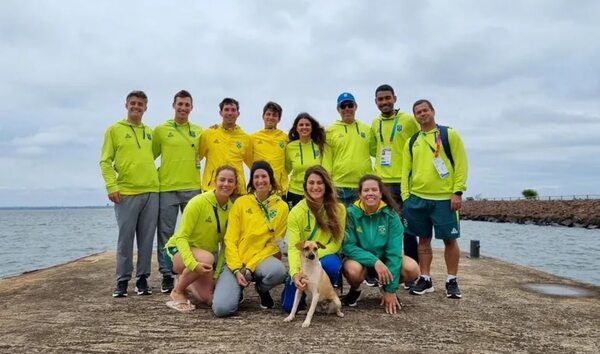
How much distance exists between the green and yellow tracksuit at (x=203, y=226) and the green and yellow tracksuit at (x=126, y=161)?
3.28ft

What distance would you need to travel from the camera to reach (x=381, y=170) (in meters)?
6.52

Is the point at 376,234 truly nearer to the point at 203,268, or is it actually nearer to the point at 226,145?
the point at 203,268

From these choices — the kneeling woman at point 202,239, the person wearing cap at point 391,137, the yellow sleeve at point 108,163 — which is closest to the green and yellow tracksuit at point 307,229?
the kneeling woman at point 202,239

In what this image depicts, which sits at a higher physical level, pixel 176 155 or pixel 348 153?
pixel 348 153

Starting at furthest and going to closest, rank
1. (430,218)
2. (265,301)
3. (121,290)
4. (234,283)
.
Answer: (121,290) < (430,218) < (265,301) < (234,283)

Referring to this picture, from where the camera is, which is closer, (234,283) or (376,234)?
(234,283)

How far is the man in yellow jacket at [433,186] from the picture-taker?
5.61m

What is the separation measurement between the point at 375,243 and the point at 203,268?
1887 millimetres

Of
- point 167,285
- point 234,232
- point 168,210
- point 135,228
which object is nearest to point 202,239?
point 234,232

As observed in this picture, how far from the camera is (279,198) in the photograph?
5391 mm

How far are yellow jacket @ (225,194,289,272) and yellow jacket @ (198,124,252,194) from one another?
1030 millimetres

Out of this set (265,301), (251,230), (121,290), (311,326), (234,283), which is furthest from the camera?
(121,290)

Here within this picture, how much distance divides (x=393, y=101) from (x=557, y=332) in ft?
11.3

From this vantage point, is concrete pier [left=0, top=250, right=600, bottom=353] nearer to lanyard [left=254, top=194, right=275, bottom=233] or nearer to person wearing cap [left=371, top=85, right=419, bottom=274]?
lanyard [left=254, top=194, right=275, bottom=233]
